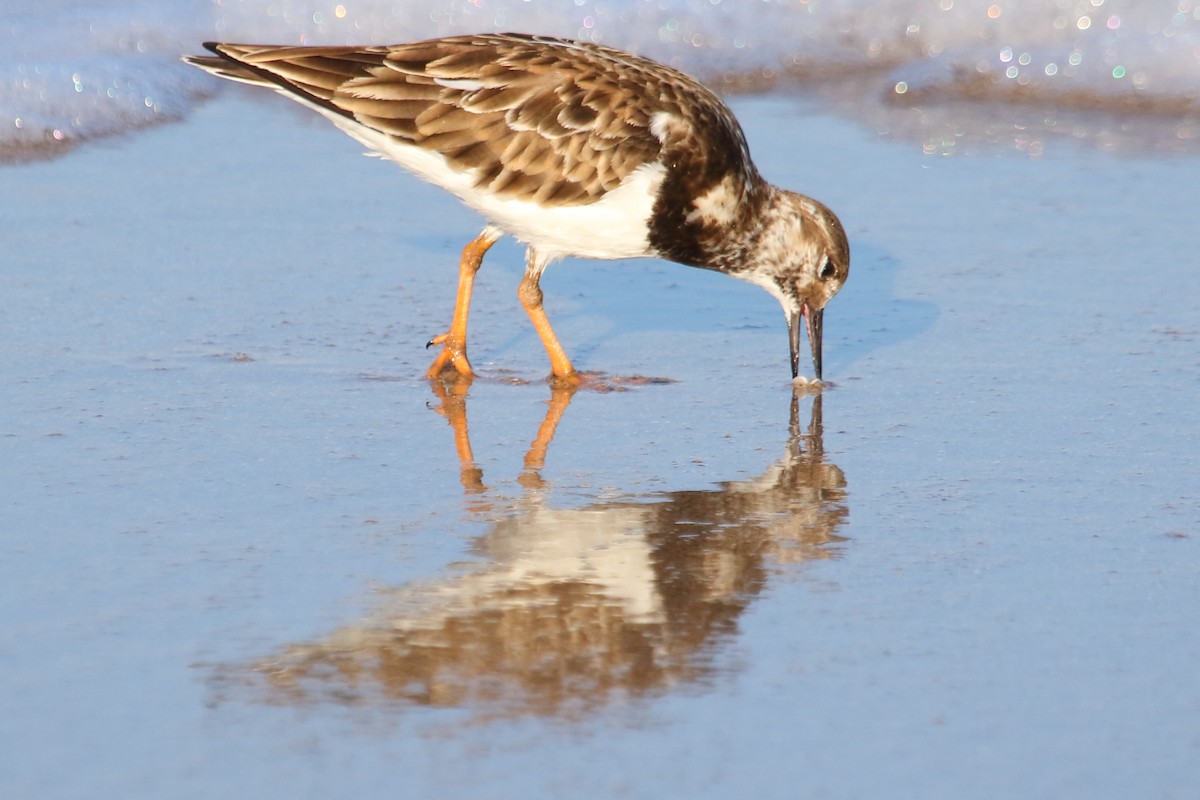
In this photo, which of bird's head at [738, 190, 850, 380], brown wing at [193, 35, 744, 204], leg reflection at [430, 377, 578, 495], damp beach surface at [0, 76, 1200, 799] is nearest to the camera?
damp beach surface at [0, 76, 1200, 799]

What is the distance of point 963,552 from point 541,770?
1715mm

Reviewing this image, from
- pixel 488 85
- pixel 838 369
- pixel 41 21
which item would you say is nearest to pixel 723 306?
pixel 838 369

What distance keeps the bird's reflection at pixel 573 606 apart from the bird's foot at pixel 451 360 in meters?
0.94

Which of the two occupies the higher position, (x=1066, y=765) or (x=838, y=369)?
(x=838, y=369)

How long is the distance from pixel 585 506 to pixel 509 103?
6.49 feet

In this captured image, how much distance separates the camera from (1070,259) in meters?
7.50

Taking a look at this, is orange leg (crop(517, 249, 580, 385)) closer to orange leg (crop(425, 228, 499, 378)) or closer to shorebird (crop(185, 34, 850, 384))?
shorebird (crop(185, 34, 850, 384))

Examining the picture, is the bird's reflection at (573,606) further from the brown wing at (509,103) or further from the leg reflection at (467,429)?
the brown wing at (509,103)

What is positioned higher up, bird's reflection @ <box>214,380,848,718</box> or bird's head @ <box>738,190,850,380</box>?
bird's head @ <box>738,190,850,380</box>

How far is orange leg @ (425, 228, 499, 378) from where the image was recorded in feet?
20.6

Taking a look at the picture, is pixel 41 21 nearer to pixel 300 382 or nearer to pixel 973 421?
pixel 300 382

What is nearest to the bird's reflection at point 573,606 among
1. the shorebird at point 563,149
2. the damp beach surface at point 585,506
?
the damp beach surface at point 585,506

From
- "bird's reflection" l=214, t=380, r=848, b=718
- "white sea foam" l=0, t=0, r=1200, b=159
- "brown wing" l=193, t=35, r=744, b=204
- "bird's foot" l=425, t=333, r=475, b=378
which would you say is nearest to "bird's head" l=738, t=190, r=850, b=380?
"brown wing" l=193, t=35, r=744, b=204

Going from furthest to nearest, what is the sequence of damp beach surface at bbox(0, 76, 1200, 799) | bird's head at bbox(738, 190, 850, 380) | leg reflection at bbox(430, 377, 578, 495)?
bird's head at bbox(738, 190, 850, 380) < leg reflection at bbox(430, 377, 578, 495) < damp beach surface at bbox(0, 76, 1200, 799)
